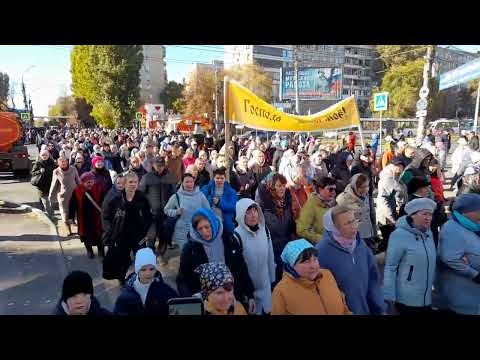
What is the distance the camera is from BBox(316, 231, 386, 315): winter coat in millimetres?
2768

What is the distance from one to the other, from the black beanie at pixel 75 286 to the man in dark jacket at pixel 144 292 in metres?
0.30

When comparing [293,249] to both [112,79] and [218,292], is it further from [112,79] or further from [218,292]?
[112,79]

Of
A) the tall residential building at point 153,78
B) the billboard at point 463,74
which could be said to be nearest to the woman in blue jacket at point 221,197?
the billboard at point 463,74

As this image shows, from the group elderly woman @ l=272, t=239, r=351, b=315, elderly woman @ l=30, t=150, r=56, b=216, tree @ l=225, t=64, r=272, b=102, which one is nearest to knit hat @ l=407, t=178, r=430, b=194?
elderly woman @ l=272, t=239, r=351, b=315

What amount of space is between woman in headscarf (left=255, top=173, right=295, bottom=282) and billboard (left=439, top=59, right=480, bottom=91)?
13.2 meters

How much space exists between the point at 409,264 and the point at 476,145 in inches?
415

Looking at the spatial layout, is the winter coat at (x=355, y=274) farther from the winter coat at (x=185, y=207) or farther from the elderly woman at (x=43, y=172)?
the elderly woman at (x=43, y=172)

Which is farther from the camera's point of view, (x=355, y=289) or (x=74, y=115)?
(x=74, y=115)

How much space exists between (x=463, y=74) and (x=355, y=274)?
51.4 feet

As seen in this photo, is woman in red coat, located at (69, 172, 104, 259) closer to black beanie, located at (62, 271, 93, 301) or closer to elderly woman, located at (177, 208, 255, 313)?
elderly woman, located at (177, 208, 255, 313)

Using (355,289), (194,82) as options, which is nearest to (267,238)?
(355,289)

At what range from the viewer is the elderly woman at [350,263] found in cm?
277
